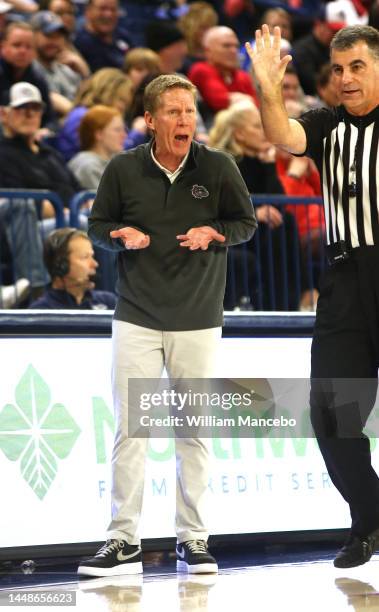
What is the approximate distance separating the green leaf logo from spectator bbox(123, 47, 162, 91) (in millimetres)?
5538

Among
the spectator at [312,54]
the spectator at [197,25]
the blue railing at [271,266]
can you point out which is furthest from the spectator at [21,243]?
the spectator at [312,54]

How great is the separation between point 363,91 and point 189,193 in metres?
1.15

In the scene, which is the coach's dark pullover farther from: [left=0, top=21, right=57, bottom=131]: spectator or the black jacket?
[left=0, top=21, right=57, bottom=131]: spectator

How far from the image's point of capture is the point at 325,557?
715 cm

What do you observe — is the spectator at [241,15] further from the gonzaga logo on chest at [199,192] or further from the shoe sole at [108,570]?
the shoe sole at [108,570]

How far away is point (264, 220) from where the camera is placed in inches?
376

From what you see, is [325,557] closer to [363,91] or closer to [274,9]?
[363,91]

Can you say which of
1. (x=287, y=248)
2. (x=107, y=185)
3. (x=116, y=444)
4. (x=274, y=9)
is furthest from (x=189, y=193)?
(x=274, y=9)

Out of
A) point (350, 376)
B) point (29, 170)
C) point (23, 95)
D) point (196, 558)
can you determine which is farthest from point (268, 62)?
point (23, 95)

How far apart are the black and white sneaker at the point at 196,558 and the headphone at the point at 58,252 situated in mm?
2316

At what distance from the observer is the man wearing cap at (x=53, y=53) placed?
12.2m

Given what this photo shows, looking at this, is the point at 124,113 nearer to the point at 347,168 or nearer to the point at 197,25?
the point at 197,25

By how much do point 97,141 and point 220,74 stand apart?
120 inches

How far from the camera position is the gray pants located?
6.29 metres
